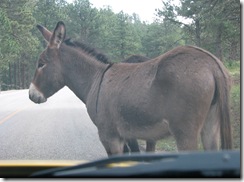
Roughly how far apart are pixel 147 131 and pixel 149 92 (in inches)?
11.6

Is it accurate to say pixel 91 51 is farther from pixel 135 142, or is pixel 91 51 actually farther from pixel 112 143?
pixel 135 142

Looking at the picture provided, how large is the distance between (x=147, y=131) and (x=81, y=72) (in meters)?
1.30

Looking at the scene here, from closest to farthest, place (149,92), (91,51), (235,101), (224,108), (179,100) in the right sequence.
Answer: (235,101)
(224,108)
(179,100)
(149,92)
(91,51)

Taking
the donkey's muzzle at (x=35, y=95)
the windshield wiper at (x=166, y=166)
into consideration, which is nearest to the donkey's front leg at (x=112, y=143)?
the donkey's muzzle at (x=35, y=95)

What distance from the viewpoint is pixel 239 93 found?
8.64 feet

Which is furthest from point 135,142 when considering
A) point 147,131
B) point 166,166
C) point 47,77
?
point 166,166

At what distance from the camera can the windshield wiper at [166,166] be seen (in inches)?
86.0

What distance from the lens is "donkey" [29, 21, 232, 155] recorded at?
3062mm

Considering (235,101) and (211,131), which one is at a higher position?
(235,101)

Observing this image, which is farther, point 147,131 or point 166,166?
point 147,131

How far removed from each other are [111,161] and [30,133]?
5.75ft

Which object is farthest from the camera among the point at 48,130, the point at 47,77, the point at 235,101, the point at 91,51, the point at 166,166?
the point at 47,77

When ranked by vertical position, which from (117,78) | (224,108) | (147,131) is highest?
(117,78)

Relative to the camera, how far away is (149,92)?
134 inches
